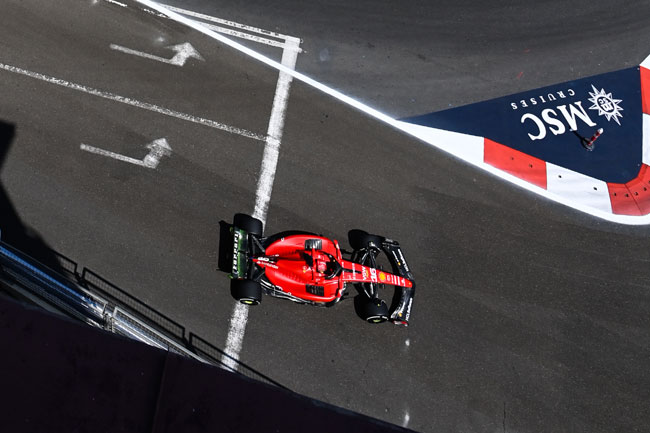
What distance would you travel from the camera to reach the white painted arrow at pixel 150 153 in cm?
1128

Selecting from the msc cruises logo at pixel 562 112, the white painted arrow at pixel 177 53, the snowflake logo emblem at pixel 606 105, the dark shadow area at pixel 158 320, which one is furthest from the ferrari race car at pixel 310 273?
the snowflake logo emblem at pixel 606 105

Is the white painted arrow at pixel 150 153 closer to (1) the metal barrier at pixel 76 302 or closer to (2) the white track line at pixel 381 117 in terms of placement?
(1) the metal barrier at pixel 76 302

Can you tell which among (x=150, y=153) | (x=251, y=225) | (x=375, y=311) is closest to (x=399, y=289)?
(x=375, y=311)

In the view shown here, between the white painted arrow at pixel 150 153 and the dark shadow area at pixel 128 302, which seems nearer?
the dark shadow area at pixel 128 302

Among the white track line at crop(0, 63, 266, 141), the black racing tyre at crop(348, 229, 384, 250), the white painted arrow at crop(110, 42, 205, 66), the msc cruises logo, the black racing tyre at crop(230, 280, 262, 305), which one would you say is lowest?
the black racing tyre at crop(230, 280, 262, 305)

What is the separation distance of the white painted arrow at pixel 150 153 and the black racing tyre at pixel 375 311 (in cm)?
570

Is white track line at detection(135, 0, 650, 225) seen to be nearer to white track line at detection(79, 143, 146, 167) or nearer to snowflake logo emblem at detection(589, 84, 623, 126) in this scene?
snowflake logo emblem at detection(589, 84, 623, 126)

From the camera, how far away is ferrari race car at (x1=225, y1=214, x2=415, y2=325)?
32.8 feet

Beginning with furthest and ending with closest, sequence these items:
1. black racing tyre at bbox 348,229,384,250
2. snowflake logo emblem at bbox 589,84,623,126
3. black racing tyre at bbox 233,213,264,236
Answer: snowflake logo emblem at bbox 589,84,623,126
black racing tyre at bbox 348,229,384,250
black racing tyre at bbox 233,213,264,236

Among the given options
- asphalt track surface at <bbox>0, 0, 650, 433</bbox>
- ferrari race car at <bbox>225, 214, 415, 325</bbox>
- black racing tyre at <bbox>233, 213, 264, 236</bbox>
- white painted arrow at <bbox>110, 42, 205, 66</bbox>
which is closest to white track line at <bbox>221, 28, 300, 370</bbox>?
asphalt track surface at <bbox>0, 0, 650, 433</bbox>

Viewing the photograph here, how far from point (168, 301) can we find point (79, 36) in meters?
7.21

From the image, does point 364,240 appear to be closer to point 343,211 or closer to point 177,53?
point 343,211

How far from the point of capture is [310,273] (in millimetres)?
9992

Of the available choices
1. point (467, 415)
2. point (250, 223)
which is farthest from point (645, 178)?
point (250, 223)
